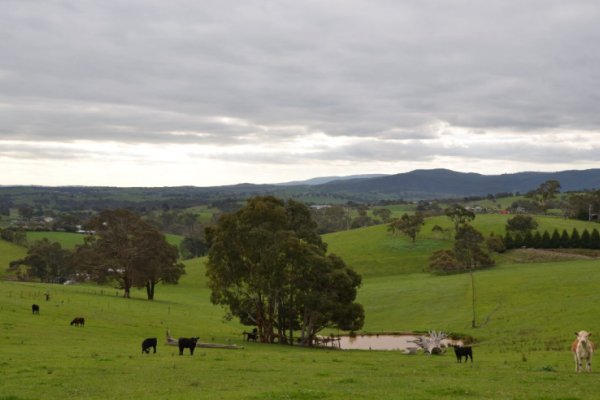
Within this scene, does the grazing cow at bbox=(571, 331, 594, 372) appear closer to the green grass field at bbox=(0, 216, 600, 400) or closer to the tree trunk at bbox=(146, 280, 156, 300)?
the green grass field at bbox=(0, 216, 600, 400)

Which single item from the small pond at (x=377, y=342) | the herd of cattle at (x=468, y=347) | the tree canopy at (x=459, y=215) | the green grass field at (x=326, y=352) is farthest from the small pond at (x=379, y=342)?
the tree canopy at (x=459, y=215)

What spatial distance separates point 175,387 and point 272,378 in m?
4.93

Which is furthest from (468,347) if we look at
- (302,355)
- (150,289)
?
(150,289)

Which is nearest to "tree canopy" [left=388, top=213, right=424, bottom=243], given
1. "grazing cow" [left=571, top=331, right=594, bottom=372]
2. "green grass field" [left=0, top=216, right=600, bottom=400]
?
"green grass field" [left=0, top=216, right=600, bottom=400]

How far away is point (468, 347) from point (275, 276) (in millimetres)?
20112

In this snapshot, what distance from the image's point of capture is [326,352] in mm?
45281

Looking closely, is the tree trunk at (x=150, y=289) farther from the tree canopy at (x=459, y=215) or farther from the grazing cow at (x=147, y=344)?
the tree canopy at (x=459, y=215)

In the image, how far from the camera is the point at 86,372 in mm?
26734

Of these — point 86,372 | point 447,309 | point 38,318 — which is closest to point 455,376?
point 86,372

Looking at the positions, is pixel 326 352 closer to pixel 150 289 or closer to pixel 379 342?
pixel 379 342

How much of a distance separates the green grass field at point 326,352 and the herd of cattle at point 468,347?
796 millimetres

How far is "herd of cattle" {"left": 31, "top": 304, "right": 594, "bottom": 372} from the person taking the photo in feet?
91.7

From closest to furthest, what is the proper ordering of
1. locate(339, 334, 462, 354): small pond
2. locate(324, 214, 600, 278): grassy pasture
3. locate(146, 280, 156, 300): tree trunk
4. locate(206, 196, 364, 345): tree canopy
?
locate(206, 196, 364, 345): tree canopy < locate(339, 334, 462, 354): small pond < locate(146, 280, 156, 300): tree trunk < locate(324, 214, 600, 278): grassy pasture

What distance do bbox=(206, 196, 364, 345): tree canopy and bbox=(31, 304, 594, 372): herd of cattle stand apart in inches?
132
